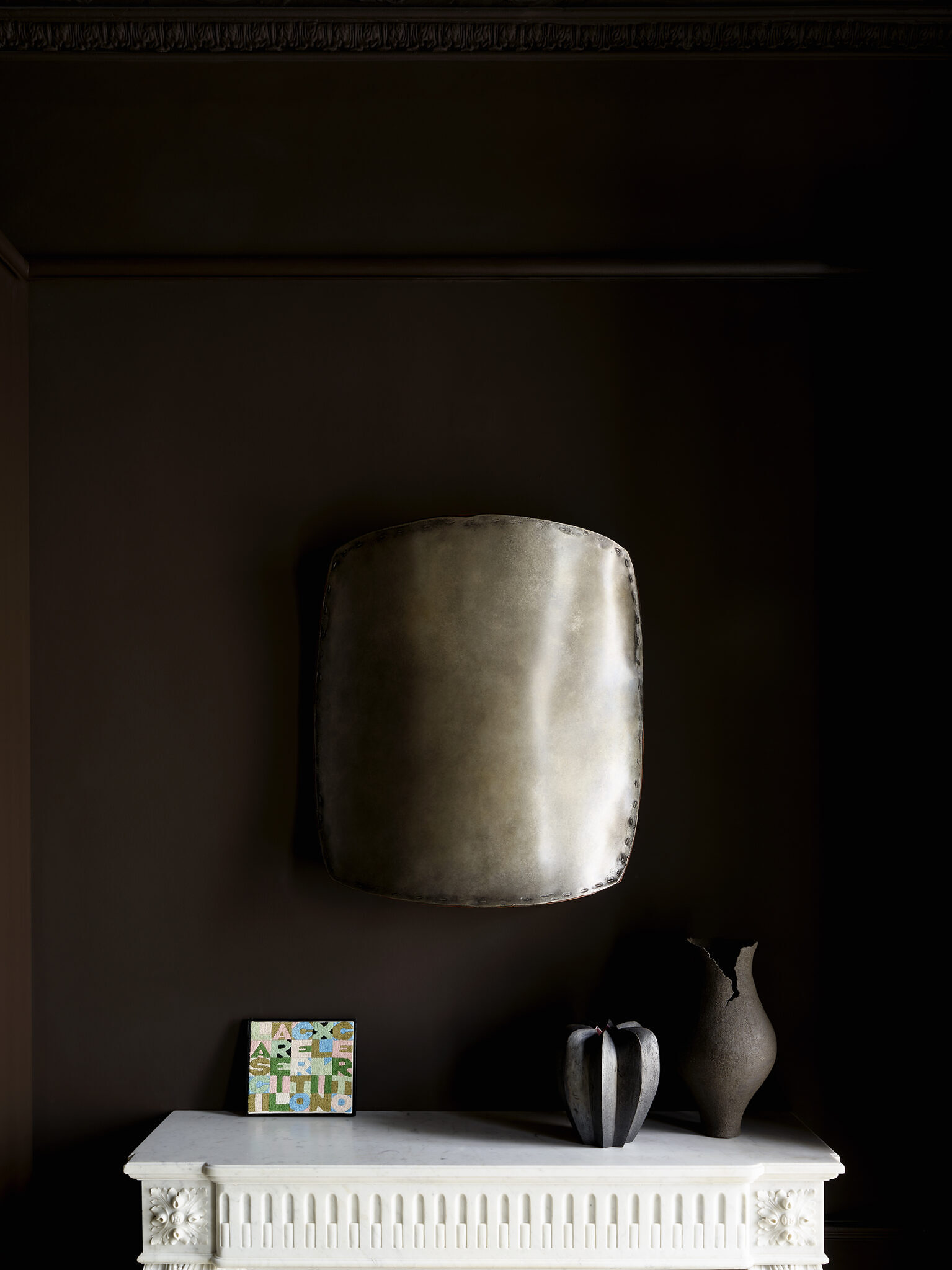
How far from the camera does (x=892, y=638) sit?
190 centimetres

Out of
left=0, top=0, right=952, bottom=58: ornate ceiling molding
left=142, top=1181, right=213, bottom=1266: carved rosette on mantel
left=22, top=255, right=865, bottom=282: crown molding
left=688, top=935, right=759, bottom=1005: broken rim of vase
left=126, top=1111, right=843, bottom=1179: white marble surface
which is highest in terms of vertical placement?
left=0, top=0, right=952, bottom=58: ornate ceiling molding

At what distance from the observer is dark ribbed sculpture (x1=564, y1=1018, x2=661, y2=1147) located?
163 cm

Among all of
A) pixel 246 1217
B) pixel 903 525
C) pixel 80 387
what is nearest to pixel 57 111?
pixel 80 387

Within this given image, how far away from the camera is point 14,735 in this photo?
71.7 inches

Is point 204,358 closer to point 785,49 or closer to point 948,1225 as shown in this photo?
point 785,49

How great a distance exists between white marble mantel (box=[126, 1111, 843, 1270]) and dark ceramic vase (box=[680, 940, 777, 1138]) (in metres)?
0.09

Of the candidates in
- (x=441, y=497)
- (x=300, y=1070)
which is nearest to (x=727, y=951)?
(x=300, y=1070)

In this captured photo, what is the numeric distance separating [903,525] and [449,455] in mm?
907

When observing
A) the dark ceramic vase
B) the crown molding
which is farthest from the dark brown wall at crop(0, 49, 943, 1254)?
the dark ceramic vase

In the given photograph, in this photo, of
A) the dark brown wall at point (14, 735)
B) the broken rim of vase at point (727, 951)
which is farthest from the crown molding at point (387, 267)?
the broken rim of vase at point (727, 951)

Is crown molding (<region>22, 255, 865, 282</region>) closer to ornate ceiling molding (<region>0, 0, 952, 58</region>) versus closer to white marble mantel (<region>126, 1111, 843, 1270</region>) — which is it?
ornate ceiling molding (<region>0, 0, 952, 58</region>)

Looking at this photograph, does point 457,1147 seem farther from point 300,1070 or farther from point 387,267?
point 387,267

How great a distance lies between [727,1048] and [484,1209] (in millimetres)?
491

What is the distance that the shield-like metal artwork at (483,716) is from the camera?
1725mm
